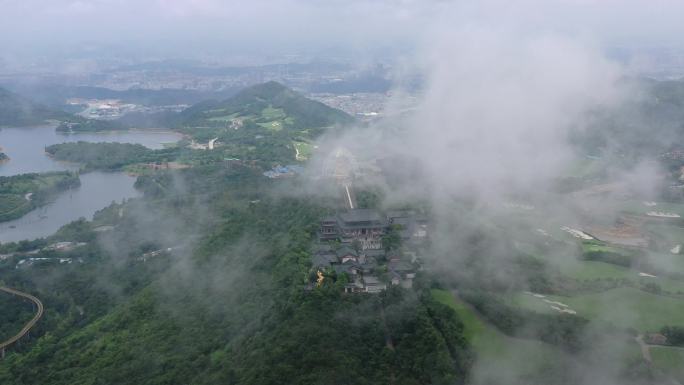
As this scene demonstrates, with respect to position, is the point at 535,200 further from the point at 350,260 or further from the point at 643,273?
the point at 350,260

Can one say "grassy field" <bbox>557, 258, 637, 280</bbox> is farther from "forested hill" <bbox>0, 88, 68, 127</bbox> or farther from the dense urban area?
"forested hill" <bbox>0, 88, 68, 127</bbox>

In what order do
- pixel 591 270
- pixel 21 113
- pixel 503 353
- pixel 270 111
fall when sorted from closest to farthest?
pixel 503 353 < pixel 591 270 < pixel 270 111 < pixel 21 113

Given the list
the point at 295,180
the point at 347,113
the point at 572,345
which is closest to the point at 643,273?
the point at 572,345

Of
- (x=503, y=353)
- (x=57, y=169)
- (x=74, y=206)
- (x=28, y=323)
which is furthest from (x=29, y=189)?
(x=503, y=353)

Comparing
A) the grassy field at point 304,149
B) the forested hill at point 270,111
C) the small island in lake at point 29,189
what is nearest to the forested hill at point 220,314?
the small island in lake at point 29,189

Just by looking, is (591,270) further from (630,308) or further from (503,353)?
(503,353)

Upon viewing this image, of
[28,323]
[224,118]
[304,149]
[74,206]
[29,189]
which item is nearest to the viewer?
[28,323]

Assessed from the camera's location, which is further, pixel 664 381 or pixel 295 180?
pixel 295 180
